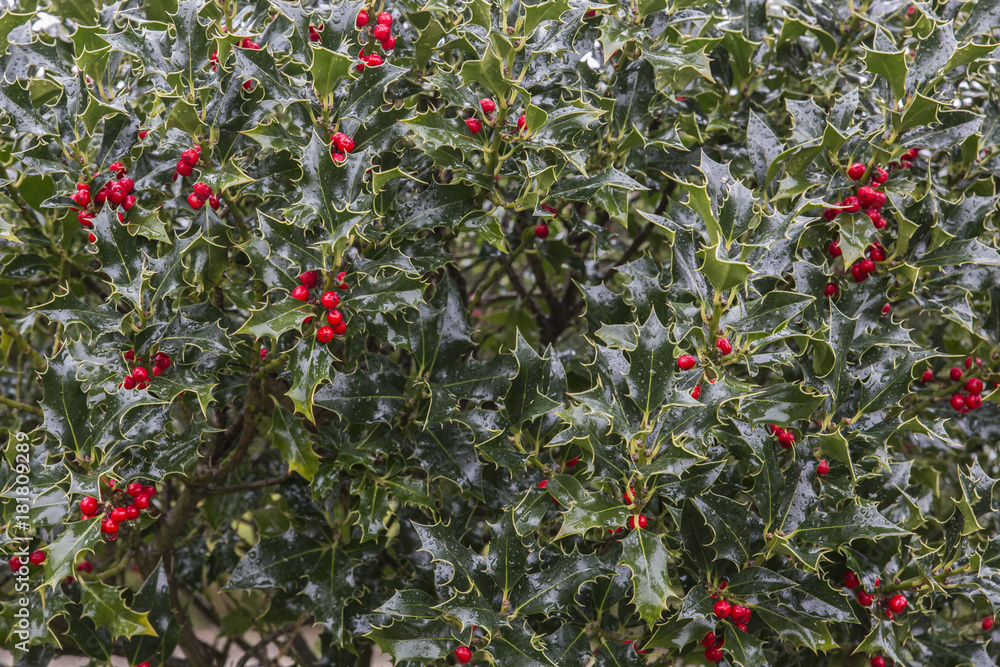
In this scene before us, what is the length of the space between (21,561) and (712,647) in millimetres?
1589

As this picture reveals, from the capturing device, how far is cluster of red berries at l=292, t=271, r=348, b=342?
1.42m

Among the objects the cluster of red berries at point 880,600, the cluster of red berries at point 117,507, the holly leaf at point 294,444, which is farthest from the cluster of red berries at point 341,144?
the cluster of red berries at point 880,600

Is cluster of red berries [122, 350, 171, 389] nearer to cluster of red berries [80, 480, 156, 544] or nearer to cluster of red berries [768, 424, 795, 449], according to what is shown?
cluster of red berries [80, 480, 156, 544]

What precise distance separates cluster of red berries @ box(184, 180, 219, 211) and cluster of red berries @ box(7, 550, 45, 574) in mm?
853

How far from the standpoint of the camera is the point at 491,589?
1587mm

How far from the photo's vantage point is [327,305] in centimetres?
142

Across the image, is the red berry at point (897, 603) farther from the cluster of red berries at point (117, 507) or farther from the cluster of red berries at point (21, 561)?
the cluster of red berries at point (21, 561)

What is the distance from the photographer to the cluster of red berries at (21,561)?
5.46 ft

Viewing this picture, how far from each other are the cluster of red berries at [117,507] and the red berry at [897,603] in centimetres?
165

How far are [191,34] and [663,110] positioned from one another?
1.26 meters

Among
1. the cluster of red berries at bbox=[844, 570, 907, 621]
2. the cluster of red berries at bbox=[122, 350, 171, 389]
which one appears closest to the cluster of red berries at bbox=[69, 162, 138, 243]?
the cluster of red berries at bbox=[122, 350, 171, 389]

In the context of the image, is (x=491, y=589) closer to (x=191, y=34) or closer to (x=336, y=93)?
(x=336, y=93)

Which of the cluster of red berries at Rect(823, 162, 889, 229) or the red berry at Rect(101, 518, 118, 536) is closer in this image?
the red berry at Rect(101, 518, 118, 536)

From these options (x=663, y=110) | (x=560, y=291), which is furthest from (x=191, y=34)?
(x=560, y=291)
